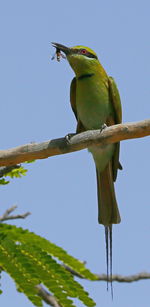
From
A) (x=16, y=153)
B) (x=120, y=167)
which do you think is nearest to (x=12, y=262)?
(x=16, y=153)

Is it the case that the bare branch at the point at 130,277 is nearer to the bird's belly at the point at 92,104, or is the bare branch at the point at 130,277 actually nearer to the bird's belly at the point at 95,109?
the bird's belly at the point at 95,109

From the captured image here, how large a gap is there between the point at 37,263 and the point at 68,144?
76cm

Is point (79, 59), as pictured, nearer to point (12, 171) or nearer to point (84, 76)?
point (84, 76)

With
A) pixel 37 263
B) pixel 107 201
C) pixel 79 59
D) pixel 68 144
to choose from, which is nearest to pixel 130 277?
pixel 107 201

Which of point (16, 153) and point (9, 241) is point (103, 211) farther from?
point (9, 241)

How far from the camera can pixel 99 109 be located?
14.1 feet

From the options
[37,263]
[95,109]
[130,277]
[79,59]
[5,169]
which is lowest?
[130,277]

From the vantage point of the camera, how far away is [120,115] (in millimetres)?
4383

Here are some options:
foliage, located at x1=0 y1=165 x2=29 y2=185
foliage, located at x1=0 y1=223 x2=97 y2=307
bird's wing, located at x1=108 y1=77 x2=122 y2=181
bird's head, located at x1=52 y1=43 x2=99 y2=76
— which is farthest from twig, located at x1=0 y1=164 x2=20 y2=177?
bird's head, located at x1=52 y1=43 x2=99 y2=76

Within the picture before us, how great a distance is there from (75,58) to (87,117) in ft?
1.66

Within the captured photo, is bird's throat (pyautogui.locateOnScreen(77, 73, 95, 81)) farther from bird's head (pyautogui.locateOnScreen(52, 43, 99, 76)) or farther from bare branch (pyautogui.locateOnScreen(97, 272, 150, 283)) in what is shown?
bare branch (pyautogui.locateOnScreen(97, 272, 150, 283))

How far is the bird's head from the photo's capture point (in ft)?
14.7

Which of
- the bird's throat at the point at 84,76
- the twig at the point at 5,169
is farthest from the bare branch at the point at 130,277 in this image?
the twig at the point at 5,169

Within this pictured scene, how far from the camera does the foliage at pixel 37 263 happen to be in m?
2.17
